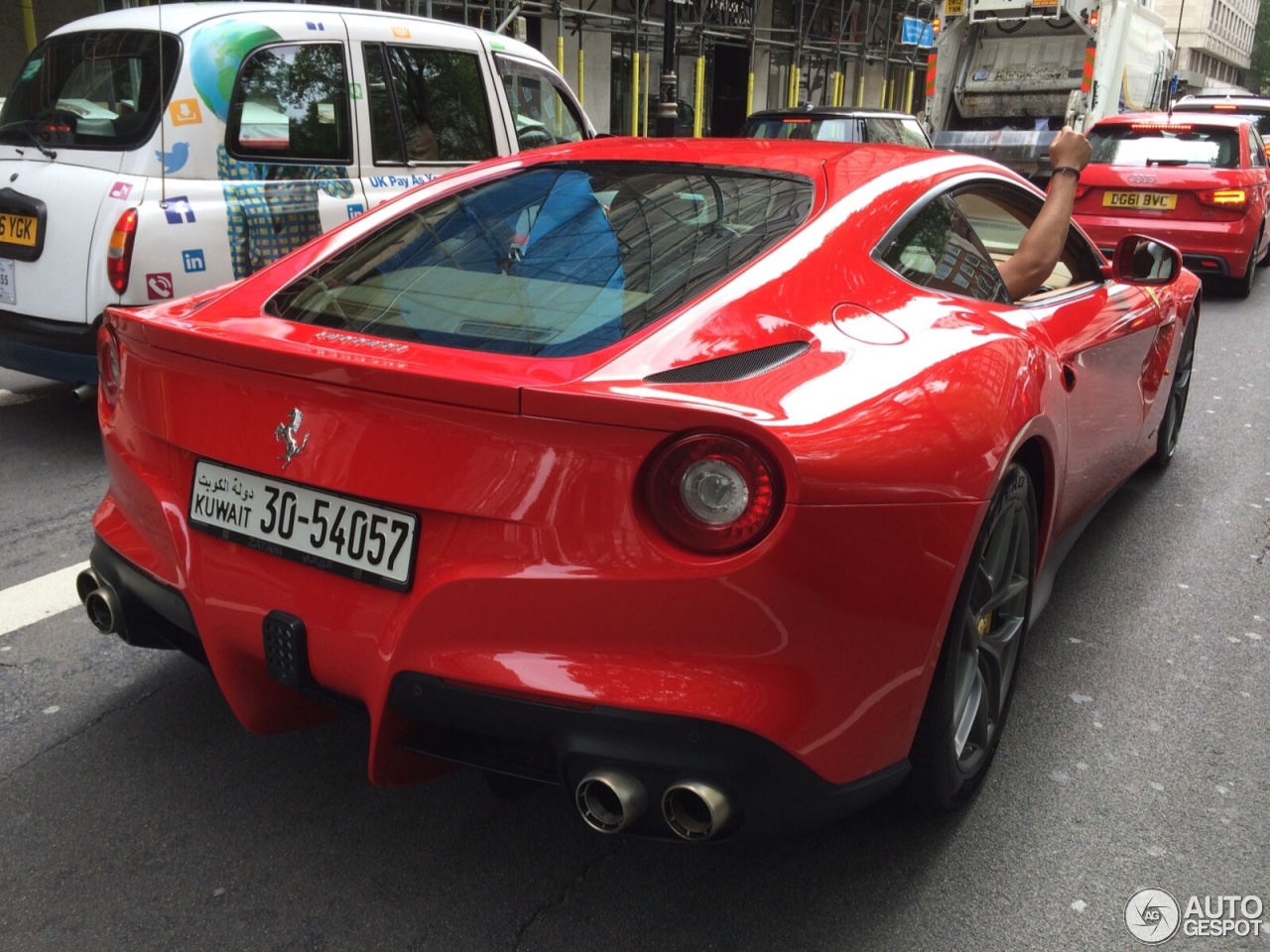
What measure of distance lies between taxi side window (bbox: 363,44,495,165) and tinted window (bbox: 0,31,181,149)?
1064 mm

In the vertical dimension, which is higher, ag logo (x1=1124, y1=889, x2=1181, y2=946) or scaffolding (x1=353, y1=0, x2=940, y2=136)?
scaffolding (x1=353, y1=0, x2=940, y2=136)

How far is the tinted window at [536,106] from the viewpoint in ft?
22.2

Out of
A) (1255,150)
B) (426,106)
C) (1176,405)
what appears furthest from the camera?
(1255,150)

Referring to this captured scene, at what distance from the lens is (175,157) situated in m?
5.05

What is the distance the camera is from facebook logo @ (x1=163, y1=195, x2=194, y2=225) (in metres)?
4.93

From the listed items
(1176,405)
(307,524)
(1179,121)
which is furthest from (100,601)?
(1179,121)

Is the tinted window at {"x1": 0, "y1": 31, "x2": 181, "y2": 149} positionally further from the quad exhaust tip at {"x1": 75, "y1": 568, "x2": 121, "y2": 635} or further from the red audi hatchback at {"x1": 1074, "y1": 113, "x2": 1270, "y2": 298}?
the red audi hatchback at {"x1": 1074, "y1": 113, "x2": 1270, "y2": 298}

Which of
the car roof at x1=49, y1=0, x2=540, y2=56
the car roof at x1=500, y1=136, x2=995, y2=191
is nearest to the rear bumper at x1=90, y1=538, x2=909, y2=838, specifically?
the car roof at x1=500, y1=136, x2=995, y2=191

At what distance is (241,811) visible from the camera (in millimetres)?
2500

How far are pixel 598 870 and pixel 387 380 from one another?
1045 mm

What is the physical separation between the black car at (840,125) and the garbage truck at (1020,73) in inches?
178

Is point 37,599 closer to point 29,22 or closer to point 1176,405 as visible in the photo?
point 1176,405

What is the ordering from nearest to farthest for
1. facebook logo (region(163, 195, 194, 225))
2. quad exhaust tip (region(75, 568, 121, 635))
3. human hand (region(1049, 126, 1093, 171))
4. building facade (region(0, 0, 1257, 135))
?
quad exhaust tip (region(75, 568, 121, 635)) → human hand (region(1049, 126, 1093, 171)) → facebook logo (region(163, 195, 194, 225)) → building facade (region(0, 0, 1257, 135))

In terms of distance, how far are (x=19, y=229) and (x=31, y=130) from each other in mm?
561
